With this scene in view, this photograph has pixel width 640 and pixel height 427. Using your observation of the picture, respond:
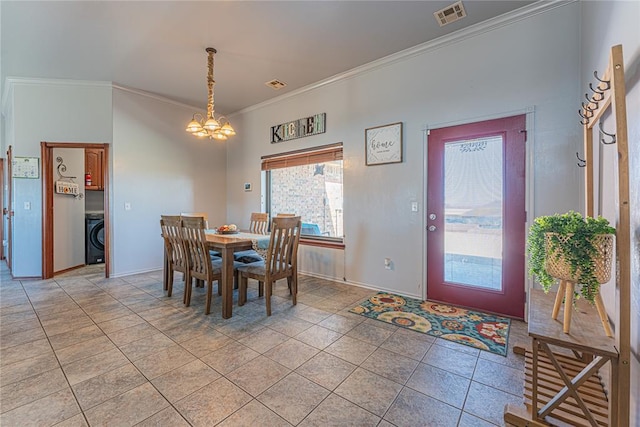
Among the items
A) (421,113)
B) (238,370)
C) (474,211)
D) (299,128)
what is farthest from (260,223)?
(474,211)

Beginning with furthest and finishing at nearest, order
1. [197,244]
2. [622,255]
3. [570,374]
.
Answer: [197,244] < [570,374] < [622,255]

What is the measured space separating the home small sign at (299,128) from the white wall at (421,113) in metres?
0.09

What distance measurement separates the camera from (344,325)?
2574 mm

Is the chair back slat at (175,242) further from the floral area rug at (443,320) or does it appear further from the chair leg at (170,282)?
the floral area rug at (443,320)

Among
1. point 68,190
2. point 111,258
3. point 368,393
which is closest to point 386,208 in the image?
point 368,393

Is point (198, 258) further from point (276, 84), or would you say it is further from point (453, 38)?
point (453, 38)

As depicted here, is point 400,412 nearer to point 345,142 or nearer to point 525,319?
point 525,319

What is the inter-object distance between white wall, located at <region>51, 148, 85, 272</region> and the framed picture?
16.4ft

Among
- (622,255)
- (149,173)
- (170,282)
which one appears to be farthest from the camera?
(149,173)

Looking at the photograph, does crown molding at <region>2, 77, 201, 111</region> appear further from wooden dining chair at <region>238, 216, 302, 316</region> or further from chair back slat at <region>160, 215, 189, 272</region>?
wooden dining chair at <region>238, 216, 302, 316</region>

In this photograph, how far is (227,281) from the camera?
2.66 metres

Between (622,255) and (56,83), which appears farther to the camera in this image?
(56,83)

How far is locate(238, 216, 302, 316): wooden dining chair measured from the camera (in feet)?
9.16

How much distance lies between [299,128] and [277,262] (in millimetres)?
2293
